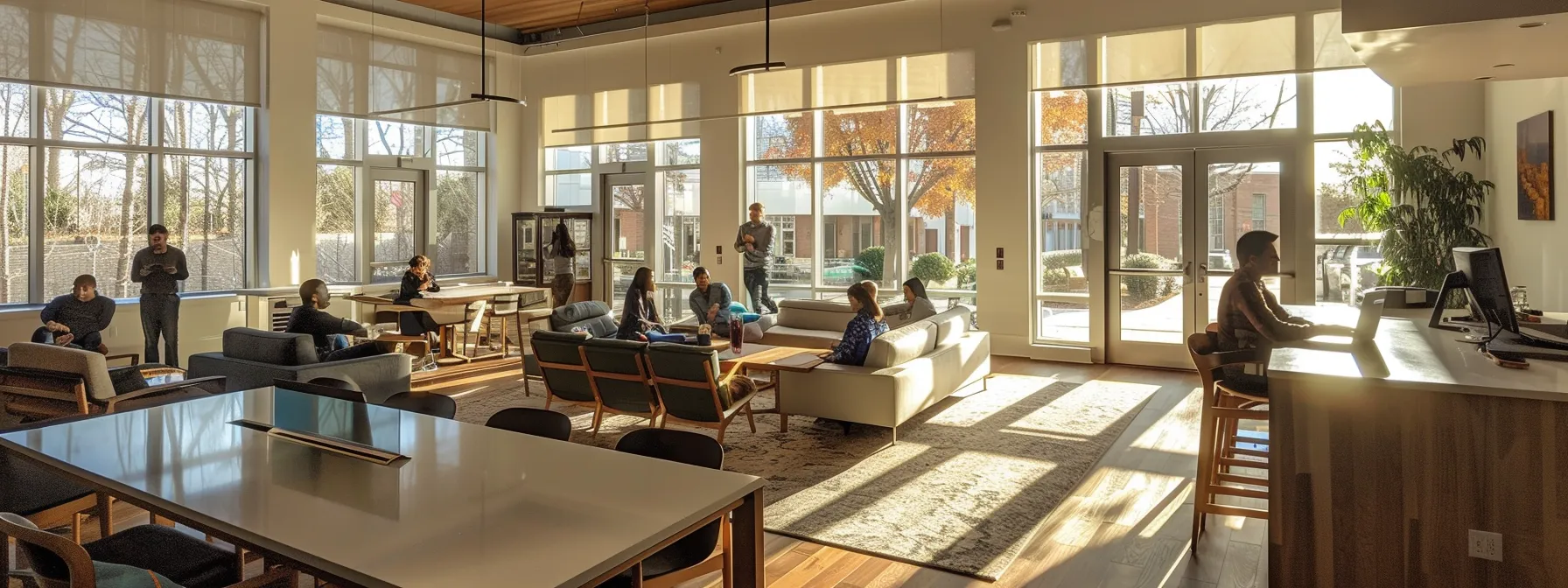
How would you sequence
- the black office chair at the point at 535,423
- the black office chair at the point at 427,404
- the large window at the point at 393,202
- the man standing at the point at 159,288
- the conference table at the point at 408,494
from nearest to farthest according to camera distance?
the conference table at the point at 408,494 → the black office chair at the point at 535,423 → the black office chair at the point at 427,404 → the man standing at the point at 159,288 → the large window at the point at 393,202

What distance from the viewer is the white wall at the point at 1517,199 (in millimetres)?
6098

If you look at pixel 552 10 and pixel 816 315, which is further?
pixel 552 10

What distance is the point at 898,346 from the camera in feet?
22.1

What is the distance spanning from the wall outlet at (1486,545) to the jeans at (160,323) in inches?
420

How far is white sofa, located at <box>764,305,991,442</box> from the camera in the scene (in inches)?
256

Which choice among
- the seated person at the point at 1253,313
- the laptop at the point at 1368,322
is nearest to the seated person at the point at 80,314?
the seated person at the point at 1253,313

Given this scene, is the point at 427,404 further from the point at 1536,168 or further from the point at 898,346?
the point at 1536,168

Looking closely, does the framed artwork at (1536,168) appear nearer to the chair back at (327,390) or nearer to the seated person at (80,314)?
the chair back at (327,390)

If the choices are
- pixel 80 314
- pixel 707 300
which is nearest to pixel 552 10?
pixel 707 300

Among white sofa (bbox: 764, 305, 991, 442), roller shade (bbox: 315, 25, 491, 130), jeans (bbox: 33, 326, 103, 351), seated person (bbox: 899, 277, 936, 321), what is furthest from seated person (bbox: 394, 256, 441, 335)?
white sofa (bbox: 764, 305, 991, 442)

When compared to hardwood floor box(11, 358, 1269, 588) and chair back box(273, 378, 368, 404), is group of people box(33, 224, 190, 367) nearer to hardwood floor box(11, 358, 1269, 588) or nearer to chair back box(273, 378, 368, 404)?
hardwood floor box(11, 358, 1269, 588)

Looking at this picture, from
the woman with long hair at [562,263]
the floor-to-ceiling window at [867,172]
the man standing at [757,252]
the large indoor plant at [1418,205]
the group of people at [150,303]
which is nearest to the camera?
the large indoor plant at [1418,205]

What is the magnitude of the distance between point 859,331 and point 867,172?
17.4 feet

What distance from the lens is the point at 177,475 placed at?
8.79 feet
